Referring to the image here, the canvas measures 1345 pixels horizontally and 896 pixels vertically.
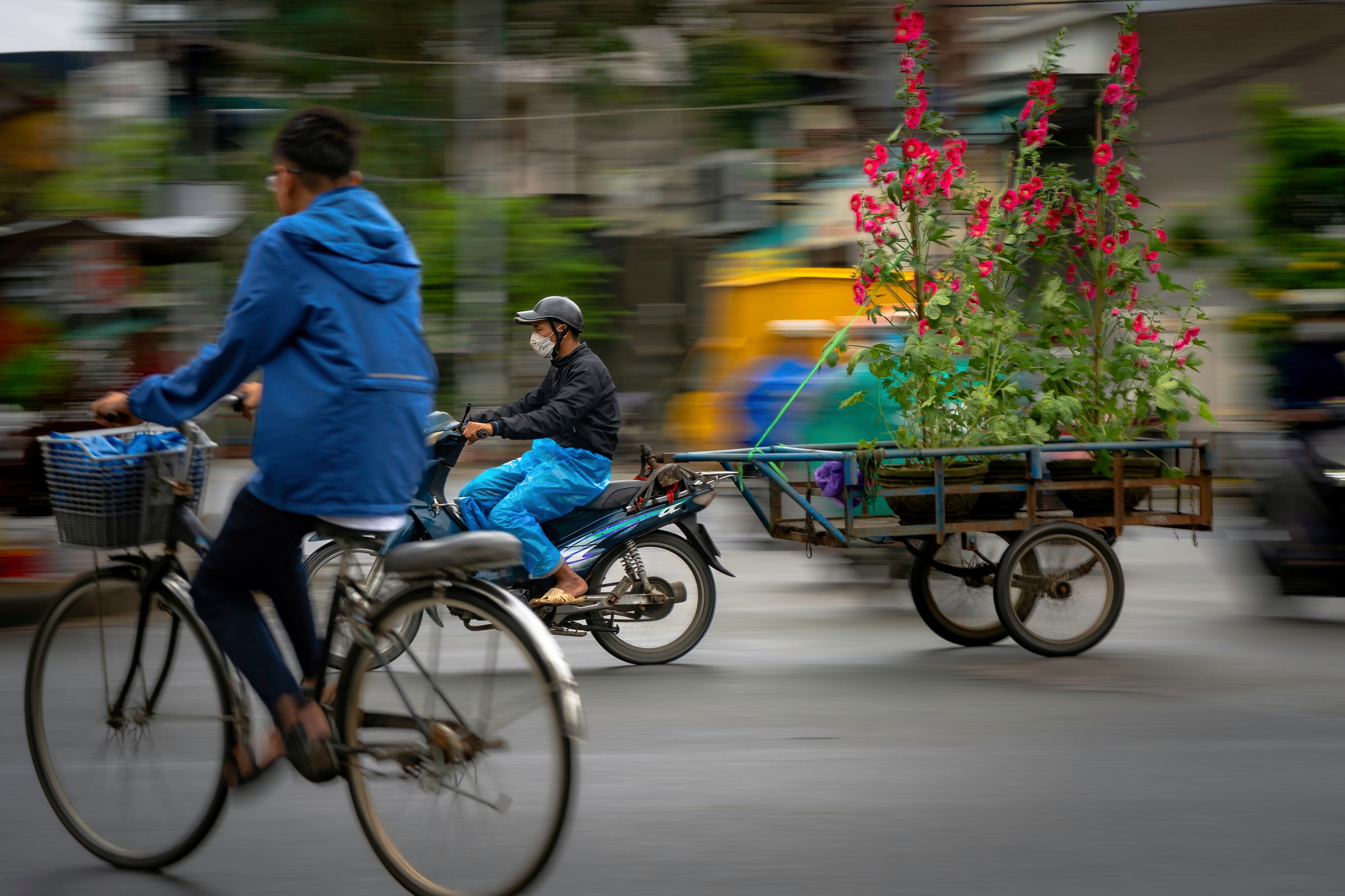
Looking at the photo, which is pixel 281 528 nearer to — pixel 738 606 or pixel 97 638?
pixel 97 638

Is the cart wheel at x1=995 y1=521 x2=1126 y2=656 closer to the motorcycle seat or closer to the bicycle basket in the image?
the motorcycle seat

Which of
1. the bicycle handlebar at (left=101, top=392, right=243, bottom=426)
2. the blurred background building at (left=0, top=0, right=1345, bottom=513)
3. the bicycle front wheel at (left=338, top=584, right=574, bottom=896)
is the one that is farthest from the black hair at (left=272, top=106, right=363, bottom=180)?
the blurred background building at (left=0, top=0, right=1345, bottom=513)

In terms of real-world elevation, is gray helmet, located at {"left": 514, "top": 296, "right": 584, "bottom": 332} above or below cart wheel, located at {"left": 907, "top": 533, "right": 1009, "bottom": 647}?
above

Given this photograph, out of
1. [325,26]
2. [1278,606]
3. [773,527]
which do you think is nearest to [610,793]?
[773,527]

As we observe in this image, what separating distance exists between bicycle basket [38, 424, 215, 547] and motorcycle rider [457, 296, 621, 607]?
2709 mm

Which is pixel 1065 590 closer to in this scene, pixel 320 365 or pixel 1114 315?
pixel 1114 315

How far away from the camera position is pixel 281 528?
3232mm

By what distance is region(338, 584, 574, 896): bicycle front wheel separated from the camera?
3062 millimetres

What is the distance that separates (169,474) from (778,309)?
8.53 metres

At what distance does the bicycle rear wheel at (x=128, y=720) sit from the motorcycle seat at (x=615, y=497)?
2972 millimetres

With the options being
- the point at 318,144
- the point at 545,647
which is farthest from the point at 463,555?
the point at 318,144

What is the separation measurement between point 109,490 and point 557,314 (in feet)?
11.0

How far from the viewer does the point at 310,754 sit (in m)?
3.22

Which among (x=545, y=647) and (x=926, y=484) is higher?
(x=926, y=484)
